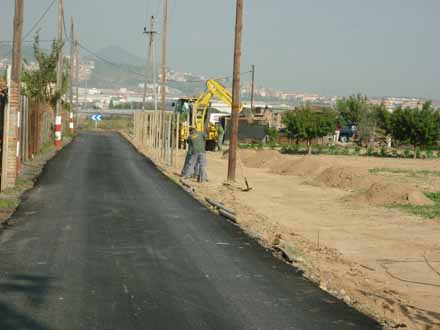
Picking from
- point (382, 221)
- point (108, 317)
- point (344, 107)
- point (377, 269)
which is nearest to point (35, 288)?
point (108, 317)

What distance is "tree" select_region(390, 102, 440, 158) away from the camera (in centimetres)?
5466

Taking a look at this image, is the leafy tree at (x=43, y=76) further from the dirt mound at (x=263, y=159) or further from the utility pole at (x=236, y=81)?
the utility pole at (x=236, y=81)

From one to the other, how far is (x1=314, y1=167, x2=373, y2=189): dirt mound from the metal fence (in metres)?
6.22

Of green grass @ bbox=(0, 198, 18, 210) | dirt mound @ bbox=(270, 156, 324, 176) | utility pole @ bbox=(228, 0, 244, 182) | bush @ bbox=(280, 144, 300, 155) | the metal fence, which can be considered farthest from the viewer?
bush @ bbox=(280, 144, 300, 155)

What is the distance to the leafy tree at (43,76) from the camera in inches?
1777

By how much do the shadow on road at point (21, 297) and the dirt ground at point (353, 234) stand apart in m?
3.44

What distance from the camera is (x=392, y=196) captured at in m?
22.0

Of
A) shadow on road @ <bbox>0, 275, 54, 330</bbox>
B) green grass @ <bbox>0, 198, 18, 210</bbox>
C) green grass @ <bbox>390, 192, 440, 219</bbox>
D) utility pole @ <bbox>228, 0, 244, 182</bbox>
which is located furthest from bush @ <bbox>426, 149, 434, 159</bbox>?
shadow on road @ <bbox>0, 275, 54, 330</bbox>

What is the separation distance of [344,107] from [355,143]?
2046 cm

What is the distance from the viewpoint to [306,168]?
33.8m

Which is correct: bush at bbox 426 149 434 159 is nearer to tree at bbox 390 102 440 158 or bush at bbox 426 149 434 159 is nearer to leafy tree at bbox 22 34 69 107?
tree at bbox 390 102 440 158

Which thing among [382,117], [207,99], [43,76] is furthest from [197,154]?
[382,117]

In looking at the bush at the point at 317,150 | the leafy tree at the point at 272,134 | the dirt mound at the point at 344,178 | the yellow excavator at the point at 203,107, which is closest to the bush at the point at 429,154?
the bush at the point at 317,150

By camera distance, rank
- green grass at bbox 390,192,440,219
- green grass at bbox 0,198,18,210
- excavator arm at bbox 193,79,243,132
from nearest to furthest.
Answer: green grass at bbox 0,198,18,210 < green grass at bbox 390,192,440,219 < excavator arm at bbox 193,79,243,132
